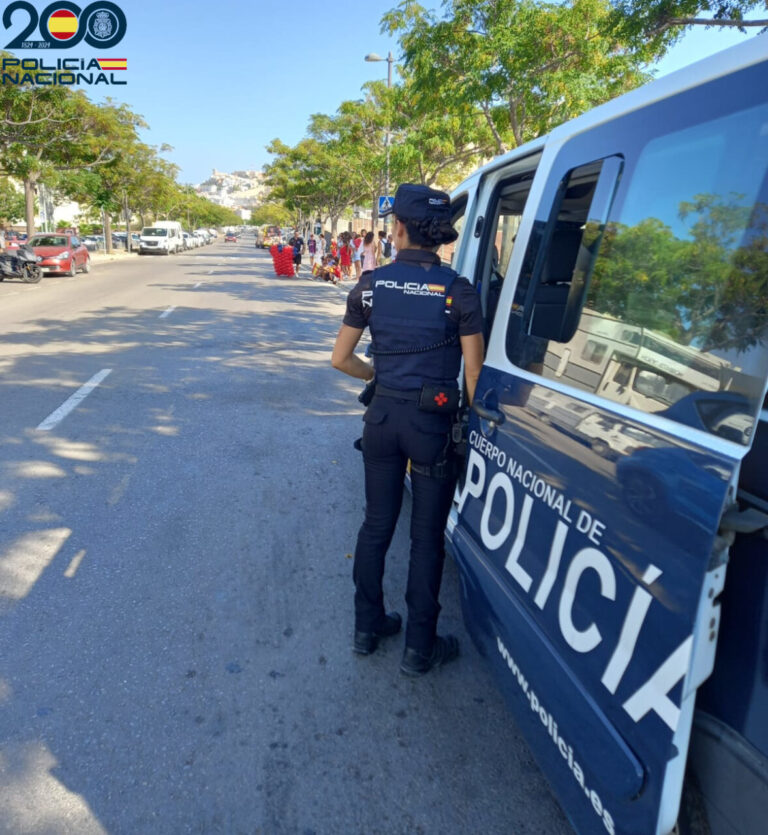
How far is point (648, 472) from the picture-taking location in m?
1.35

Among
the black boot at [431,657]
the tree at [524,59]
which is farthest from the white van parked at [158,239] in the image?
the black boot at [431,657]

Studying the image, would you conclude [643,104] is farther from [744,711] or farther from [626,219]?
[744,711]

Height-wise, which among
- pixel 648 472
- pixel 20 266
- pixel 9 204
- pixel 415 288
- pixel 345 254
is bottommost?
pixel 9 204

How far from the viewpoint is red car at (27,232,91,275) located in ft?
72.9

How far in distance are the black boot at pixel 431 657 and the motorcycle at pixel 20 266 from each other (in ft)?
69.1

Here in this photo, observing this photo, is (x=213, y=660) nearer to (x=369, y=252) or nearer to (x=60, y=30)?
(x=369, y=252)

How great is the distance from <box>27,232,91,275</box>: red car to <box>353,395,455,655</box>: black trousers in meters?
22.7

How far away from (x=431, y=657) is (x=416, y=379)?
121cm

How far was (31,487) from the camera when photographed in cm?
425

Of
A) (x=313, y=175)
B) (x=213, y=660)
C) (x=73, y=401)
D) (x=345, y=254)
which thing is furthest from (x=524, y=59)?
(x=313, y=175)

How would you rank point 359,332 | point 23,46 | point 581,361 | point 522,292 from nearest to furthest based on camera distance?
1. point 581,361
2. point 522,292
3. point 359,332
4. point 23,46

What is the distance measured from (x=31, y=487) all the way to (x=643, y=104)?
169 inches

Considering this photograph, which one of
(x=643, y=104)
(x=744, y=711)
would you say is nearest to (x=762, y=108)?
(x=643, y=104)

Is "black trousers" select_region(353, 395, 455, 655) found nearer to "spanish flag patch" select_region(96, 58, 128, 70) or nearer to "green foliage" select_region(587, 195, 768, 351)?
"green foliage" select_region(587, 195, 768, 351)
